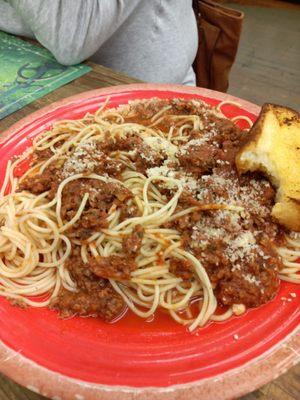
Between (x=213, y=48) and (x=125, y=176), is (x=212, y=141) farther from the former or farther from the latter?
(x=213, y=48)

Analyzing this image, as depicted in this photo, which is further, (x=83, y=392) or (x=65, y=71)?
(x=65, y=71)

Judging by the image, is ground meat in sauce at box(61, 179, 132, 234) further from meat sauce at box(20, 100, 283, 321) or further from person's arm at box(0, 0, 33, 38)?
person's arm at box(0, 0, 33, 38)

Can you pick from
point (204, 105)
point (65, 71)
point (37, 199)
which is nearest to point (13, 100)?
point (65, 71)

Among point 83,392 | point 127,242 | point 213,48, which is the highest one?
point 213,48

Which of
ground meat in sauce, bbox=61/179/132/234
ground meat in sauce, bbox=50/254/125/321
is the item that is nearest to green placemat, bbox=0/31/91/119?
ground meat in sauce, bbox=61/179/132/234

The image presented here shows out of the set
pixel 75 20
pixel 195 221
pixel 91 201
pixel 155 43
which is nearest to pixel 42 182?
pixel 91 201

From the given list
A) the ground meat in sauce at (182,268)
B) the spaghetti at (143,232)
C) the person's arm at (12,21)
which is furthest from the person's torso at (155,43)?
the ground meat in sauce at (182,268)

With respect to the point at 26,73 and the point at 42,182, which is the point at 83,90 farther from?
the point at 42,182
